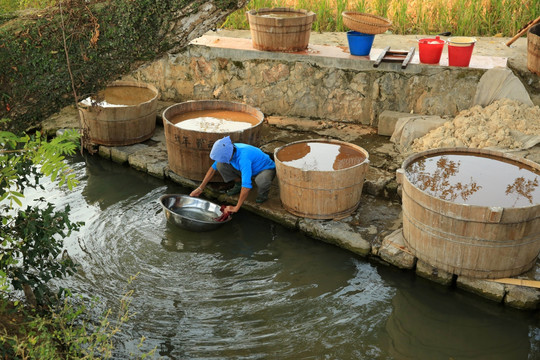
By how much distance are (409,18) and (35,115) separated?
29.1 ft

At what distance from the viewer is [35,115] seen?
3.75 meters

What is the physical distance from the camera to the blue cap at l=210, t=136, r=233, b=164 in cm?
657

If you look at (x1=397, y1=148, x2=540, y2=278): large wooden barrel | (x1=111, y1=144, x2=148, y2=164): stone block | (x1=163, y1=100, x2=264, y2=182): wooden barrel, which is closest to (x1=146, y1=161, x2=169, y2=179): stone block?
(x1=163, y1=100, x2=264, y2=182): wooden barrel

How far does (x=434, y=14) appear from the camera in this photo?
10.7m

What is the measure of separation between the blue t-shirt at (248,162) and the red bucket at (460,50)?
3.26 metres

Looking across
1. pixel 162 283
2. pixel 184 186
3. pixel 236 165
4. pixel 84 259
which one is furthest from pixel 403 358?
pixel 184 186

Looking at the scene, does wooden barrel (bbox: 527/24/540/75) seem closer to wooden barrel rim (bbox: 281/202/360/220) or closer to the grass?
the grass

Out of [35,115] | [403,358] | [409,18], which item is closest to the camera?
[35,115]

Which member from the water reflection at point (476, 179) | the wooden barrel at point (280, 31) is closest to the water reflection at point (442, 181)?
the water reflection at point (476, 179)

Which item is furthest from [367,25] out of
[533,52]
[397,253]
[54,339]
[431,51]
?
[54,339]

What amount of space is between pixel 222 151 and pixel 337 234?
1711 mm

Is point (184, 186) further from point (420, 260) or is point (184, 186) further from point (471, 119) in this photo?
point (471, 119)

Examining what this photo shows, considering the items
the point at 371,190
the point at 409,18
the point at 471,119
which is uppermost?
the point at 409,18

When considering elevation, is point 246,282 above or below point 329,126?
below
